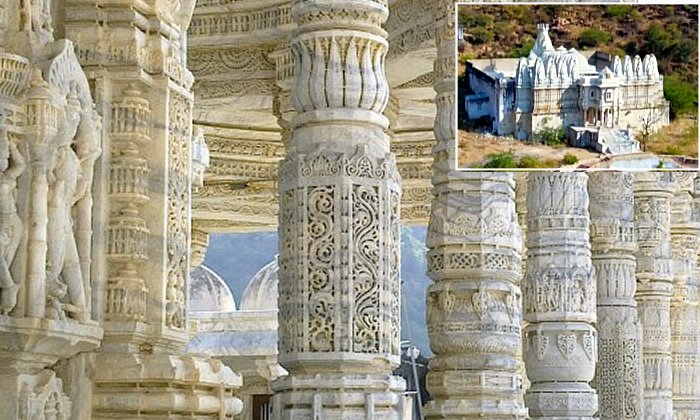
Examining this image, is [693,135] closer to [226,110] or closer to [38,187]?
[38,187]

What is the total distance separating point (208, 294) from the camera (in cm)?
2833

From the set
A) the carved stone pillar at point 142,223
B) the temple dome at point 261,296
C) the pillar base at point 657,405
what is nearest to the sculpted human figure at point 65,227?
the carved stone pillar at point 142,223

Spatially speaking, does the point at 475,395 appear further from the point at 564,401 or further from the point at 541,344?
the point at 541,344

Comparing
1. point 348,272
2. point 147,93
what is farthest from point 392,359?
point 147,93

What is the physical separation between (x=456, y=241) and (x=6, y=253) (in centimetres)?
730

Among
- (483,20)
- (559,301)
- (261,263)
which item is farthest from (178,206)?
(261,263)

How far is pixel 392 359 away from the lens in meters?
11.1

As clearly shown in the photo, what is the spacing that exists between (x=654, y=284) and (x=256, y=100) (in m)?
5.64

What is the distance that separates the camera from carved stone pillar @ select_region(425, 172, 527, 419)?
15.2 m

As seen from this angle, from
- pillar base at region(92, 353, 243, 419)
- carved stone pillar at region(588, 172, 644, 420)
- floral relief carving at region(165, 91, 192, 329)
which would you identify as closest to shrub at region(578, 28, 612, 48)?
floral relief carving at region(165, 91, 192, 329)

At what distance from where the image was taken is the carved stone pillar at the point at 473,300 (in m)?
15.2

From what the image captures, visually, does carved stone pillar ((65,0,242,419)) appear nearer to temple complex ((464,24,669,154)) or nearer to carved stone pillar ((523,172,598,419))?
temple complex ((464,24,669,154))

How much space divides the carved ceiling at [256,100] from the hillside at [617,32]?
4.23m

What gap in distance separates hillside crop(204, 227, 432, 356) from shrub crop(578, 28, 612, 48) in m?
41.7
